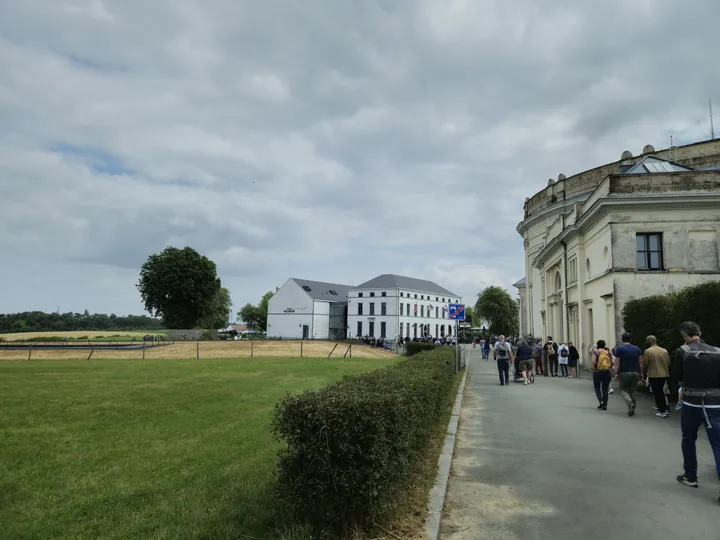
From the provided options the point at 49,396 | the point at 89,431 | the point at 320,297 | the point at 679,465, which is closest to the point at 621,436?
the point at 679,465

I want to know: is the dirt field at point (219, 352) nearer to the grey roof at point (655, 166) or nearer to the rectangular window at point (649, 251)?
the rectangular window at point (649, 251)

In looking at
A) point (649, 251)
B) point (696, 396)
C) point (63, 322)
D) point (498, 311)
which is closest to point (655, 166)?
point (649, 251)

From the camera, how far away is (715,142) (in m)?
33.9

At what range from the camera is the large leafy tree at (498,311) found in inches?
3366

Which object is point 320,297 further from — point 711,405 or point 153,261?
point 711,405

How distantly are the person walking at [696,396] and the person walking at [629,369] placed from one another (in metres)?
5.46

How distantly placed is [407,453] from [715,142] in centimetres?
3901

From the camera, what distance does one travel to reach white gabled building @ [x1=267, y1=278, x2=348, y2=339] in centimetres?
8488

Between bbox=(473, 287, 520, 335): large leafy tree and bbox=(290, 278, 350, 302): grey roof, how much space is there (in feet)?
87.4

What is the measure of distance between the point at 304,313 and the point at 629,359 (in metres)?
75.5

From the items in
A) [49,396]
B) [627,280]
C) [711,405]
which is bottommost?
[49,396]

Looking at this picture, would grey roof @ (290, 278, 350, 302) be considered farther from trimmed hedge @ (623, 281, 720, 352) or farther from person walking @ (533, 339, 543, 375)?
trimmed hedge @ (623, 281, 720, 352)

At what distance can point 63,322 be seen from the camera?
130 meters

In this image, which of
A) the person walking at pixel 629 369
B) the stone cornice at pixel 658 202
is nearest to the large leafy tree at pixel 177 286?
the stone cornice at pixel 658 202
